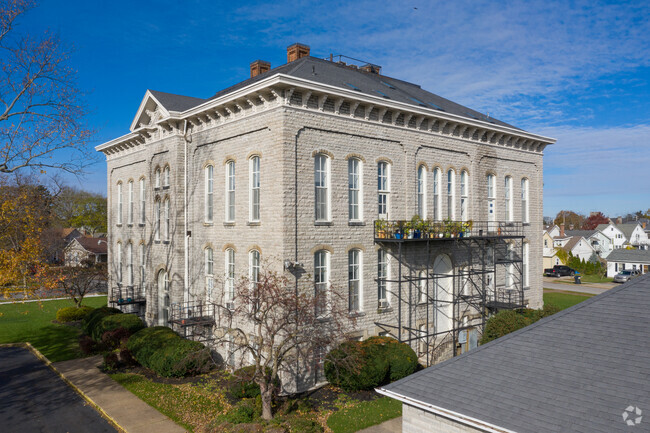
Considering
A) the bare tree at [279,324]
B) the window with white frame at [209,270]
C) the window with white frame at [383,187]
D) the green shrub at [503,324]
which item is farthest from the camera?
the window with white frame at [209,270]

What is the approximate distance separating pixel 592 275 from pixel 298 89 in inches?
2413

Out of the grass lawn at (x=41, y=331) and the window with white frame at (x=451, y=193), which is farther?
the window with white frame at (x=451, y=193)

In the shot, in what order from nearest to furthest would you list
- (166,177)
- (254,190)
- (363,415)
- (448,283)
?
(363,415)
(254,190)
(448,283)
(166,177)

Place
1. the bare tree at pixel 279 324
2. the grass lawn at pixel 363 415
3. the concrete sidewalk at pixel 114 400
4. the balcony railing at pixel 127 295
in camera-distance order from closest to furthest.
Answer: the bare tree at pixel 279 324, the grass lawn at pixel 363 415, the concrete sidewalk at pixel 114 400, the balcony railing at pixel 127 295

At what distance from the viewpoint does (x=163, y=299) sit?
25.2m

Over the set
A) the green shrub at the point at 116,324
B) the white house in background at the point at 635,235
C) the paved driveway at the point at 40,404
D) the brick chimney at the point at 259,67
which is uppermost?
the brick chimney at the point at 259,67

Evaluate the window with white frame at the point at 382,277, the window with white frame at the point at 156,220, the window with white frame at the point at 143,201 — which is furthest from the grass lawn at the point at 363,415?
the window with white frame at the point at 143,201

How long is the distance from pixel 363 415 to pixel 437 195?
12023 mm

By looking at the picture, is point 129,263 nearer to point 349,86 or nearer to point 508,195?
point 349,86

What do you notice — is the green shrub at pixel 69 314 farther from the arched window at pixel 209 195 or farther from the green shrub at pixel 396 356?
the green shrub at pixel 396 356

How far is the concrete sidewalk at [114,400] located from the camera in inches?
567

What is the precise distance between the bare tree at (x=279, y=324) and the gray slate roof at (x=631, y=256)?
55331 millimetres

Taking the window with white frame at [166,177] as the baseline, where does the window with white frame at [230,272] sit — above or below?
below

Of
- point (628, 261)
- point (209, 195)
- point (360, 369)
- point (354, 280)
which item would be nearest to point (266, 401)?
point (360, 369)
